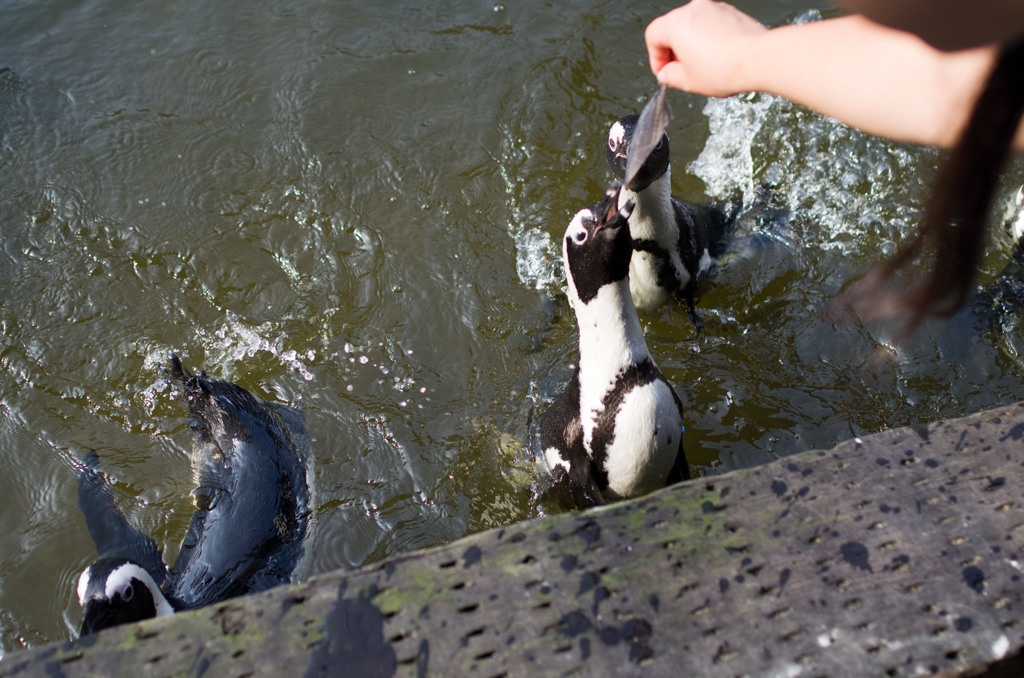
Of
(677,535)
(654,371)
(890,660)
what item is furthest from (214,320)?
(890,660)

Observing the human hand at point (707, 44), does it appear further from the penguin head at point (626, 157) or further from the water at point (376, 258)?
the water at point (376, 258)

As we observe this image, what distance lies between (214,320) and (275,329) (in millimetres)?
344

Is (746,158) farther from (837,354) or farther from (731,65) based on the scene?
(731,65)

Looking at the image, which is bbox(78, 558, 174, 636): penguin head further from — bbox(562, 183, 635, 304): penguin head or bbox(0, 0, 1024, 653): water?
bbox(562, 183, 635, 304): penguin head

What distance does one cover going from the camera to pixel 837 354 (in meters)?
3.62

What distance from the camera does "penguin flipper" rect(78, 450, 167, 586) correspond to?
9.53ft

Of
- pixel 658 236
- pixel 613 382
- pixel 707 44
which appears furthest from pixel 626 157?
pixel 707 44

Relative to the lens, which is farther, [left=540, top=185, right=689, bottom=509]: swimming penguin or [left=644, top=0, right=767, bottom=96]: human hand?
[left=540, top=185, right=689, bottom=509]: swimming penguin

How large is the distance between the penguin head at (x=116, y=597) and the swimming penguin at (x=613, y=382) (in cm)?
161

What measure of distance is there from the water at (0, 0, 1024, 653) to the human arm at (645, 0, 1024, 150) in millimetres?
1957

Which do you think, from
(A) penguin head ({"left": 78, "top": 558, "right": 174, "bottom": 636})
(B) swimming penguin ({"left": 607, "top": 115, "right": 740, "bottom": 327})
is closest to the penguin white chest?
(B) swimming penguin ({"left": 607, "top": 115, "right": 740, "bottom": 327})

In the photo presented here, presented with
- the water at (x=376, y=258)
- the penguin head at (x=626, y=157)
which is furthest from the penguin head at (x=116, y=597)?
the penguin head at (x=626, y=157)

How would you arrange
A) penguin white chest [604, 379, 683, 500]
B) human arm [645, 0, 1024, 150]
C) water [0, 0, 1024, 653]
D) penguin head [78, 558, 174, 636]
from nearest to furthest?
human arm [645, 0, 1024, 150] < penguin head [78, 558, 174, 636] < penguin white chest [604, 379, 683, 500] < water [0, 0, 1024, 653]

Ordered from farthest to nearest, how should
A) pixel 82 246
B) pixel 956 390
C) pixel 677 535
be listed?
1. pixel 82 246
2. pixel 956 390
3. pixel 677 535
